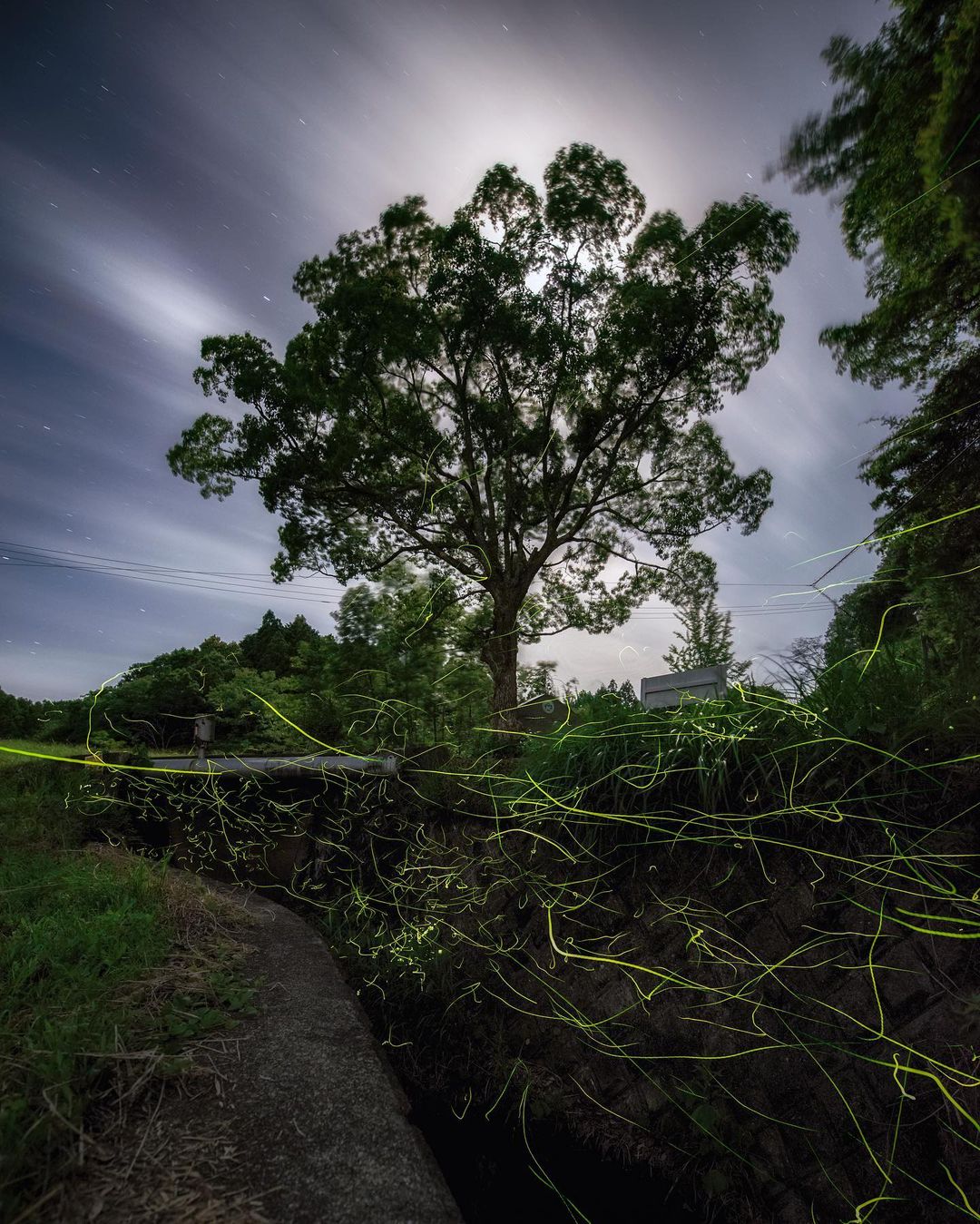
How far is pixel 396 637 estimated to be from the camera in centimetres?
341

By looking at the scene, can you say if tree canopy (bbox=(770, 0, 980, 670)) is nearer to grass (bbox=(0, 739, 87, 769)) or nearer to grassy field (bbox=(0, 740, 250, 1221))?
grassy field (bbox=(0, 740, 250, 1221))

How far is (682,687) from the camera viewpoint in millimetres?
2189

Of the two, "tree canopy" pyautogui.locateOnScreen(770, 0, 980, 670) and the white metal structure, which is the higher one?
"tree canopy" pyautogui.locateOnScreen(770, 0, 980, 670)

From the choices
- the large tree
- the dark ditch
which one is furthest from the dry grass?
the large tree

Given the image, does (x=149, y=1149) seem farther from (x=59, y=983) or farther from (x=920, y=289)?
(x=920, y=289)

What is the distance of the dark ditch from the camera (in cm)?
173

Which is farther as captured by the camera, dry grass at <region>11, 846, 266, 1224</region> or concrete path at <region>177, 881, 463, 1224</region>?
concrete path at <region>177, 881, 463, 1224</region>

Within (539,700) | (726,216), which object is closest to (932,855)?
(539,700)

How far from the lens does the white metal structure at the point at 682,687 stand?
2.07 m

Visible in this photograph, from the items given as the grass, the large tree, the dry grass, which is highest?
the large tree

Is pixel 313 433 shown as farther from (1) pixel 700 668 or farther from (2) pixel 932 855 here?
(2) pixel 932 855

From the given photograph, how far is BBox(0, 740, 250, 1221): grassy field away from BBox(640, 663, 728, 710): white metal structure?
1.68 metres

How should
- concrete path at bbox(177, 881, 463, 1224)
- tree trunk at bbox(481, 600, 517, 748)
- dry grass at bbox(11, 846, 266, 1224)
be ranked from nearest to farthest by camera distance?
dry grass at bbox(11, 846, 266, 1224)
concrete path at bbox(177, 881, 463, 1224)
tree trunk at bbox(481, 600, 517, 748)

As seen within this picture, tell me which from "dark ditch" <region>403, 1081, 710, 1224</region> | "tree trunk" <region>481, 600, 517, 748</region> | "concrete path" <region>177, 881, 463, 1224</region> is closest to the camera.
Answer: "concrete path" <region>177, 881, 463, 1224</region>
